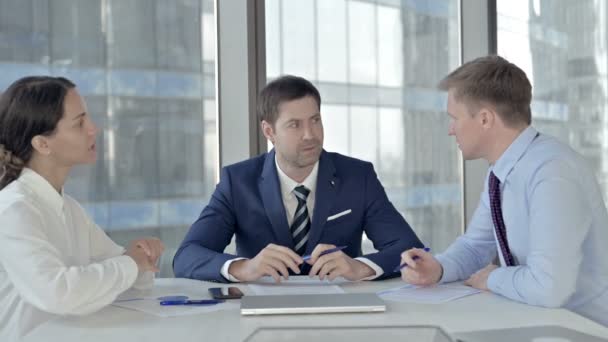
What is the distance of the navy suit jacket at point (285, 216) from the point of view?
2.58 metres

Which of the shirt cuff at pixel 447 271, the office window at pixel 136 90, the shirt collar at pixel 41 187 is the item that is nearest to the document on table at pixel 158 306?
the shirt collar at pixel 41 187

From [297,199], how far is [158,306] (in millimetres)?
1033

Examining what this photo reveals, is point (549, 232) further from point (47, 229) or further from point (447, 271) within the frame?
point (47, 229)

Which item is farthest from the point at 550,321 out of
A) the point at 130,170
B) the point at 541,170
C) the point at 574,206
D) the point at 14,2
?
the point at 14,2

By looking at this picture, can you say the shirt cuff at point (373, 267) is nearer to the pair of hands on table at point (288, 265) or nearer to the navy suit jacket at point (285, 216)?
the pair of hands on table at point (288, 265)

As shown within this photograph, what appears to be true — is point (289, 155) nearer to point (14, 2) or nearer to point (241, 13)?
point (241, 13)

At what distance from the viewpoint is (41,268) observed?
64.5 inches

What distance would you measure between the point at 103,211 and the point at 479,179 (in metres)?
2.16

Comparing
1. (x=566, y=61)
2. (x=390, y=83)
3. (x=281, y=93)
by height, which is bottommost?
(x=281, y=93)

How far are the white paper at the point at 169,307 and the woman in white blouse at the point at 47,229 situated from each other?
6cm

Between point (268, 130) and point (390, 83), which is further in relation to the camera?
point (390, 83)

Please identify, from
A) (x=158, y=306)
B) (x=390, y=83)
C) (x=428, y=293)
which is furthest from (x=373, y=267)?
(x=390, y=83)

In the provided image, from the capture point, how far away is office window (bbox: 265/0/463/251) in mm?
3830

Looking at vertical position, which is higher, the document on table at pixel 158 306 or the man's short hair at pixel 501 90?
the man's short hair at pixel 501 90
